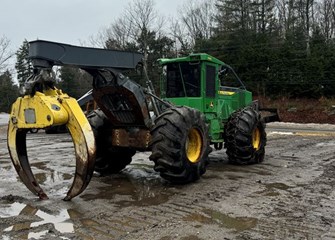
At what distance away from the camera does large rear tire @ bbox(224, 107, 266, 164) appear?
9086 millimetres

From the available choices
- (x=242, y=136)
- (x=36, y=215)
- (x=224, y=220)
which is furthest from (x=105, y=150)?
(x=224, y=220)

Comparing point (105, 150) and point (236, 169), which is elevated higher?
point (105, 150)

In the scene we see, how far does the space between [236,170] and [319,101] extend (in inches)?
1089

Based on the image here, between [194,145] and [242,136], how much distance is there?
2074 mm

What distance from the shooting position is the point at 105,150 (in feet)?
25.7

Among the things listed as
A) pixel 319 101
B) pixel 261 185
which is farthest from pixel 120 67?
pixel 319 101

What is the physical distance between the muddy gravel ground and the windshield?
5.79ft

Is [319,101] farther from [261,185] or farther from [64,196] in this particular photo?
[64,196]

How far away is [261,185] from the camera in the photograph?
715 centimetres

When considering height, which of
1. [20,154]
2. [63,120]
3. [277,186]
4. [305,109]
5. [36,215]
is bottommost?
[277,186]

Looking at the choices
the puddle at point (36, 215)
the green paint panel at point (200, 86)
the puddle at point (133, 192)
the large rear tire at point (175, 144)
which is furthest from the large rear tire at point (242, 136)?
the puddle at point (36, 215)

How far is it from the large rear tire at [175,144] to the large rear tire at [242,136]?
2209mm

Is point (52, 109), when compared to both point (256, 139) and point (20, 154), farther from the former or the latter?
point (256, 139)

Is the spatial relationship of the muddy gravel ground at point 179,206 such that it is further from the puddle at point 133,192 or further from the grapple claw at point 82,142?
the grapple claw at point 82,142
